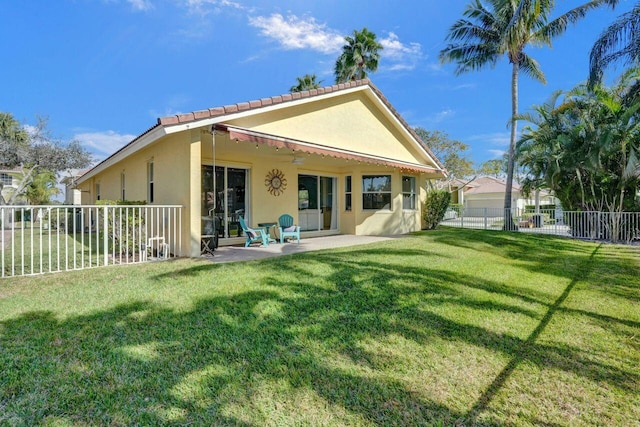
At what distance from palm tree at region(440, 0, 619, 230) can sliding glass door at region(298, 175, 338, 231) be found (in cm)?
1149

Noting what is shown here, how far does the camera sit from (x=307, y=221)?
52.4 ft

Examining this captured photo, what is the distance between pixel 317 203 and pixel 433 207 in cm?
767

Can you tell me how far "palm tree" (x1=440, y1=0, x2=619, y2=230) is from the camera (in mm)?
→ 19344

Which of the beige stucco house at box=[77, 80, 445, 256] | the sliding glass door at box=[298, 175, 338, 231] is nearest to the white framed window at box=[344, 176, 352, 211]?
the beige stucco house at box=[77, 80, 445, 256]

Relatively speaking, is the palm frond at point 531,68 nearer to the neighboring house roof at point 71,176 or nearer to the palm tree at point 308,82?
the palm tree at point 308,82

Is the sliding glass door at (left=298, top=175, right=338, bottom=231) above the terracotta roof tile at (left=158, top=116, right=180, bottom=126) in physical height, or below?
below

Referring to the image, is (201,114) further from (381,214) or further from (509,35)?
(509,35)

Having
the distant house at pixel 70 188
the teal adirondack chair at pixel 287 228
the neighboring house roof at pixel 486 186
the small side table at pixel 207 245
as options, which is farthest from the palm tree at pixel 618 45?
the distant house at pixel 70 188

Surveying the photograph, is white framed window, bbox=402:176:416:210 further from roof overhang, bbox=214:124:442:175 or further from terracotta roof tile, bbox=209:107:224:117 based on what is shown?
terracotta roof tile, bbox=209:107:224:117

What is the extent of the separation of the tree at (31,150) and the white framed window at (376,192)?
124 ft

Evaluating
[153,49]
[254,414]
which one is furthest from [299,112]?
[153,49]

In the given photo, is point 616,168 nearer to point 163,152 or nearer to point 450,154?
point 163,152

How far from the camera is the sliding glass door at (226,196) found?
1280 cm

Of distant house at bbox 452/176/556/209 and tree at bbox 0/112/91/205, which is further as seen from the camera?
distant house at bbox 452/176/556/209
